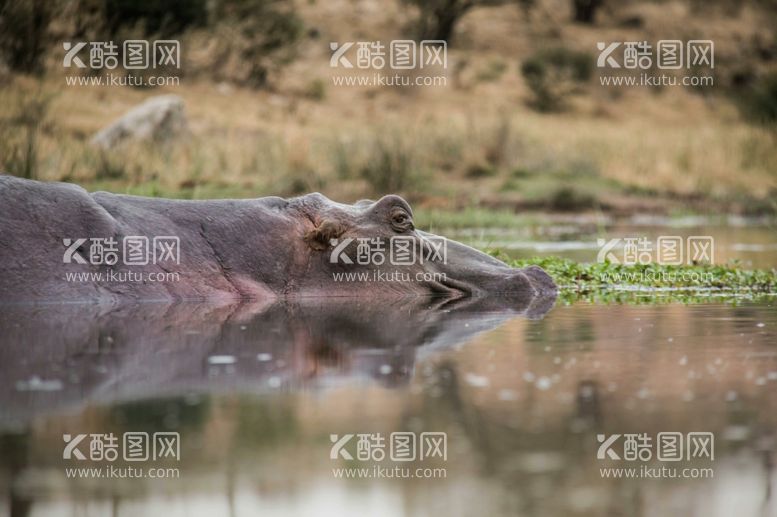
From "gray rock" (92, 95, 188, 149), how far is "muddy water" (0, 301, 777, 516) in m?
13.0

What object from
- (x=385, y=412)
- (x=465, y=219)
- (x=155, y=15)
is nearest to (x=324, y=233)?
(x=385, y=412)

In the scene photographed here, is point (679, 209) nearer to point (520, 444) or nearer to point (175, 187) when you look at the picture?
point (175, 187)

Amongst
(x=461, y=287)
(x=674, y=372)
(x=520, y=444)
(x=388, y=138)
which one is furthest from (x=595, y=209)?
(x=520, y=444)

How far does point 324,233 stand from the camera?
8.88 m

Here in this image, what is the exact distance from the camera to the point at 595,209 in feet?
73.0

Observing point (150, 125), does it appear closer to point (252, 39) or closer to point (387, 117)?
point (387, 117)

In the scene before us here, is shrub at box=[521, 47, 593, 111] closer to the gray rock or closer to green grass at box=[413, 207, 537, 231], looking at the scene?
the gray rock

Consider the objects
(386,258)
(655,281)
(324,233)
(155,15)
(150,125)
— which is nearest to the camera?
(324,233)

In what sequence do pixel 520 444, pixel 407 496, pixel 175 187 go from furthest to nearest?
Answer: pixel 175 187 < pixel 520 444 < pixel 407 496

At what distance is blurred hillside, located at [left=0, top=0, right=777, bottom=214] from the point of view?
18938 millimetres

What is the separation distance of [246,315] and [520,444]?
162 inches

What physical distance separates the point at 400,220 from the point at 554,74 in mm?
30997

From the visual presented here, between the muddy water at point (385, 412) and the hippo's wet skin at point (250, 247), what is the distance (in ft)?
2.62

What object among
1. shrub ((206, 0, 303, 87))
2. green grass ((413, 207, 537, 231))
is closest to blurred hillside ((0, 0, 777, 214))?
shrub ((206, 0, 303, 87))
